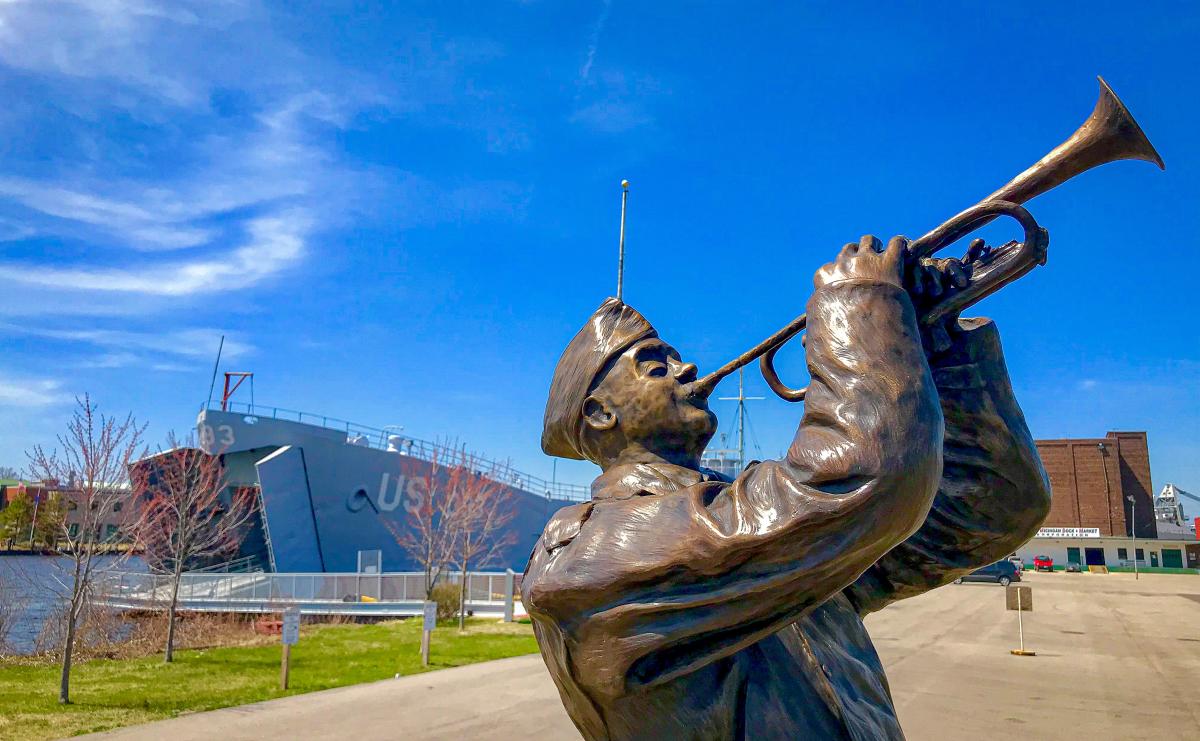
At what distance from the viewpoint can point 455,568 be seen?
30.4 m

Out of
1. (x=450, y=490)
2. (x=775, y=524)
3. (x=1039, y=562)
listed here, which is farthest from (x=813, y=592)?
(x=1039, y=562)

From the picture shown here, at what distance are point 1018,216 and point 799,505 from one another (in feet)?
2.65

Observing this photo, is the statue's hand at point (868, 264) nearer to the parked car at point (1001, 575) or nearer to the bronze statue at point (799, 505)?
the bronze statue at point (799, 505)

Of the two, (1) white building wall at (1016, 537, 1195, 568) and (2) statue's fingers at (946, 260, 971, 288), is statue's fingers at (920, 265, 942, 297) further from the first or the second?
(1) white building wall at (1016, 537, 1195, 568)

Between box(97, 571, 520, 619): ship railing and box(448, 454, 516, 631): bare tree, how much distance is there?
123 cm

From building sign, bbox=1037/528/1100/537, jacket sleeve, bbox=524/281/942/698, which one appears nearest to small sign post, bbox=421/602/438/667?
jacket sleeve, bbox=524/281/942/698

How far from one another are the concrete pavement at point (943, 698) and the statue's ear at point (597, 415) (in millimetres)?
7648

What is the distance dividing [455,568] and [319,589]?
9940 millimetres

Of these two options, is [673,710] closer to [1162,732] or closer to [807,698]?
[807,698]

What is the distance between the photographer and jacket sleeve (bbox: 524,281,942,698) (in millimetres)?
1405

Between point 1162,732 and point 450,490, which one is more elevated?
point 450,490

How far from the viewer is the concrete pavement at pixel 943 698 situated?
9.02 m

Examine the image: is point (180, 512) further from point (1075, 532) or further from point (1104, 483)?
point (1104, 483)

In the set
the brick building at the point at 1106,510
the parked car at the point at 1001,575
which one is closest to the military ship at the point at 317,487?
the parked car at the point at 1001,575
